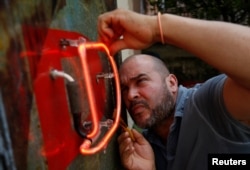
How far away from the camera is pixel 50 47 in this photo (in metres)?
1.14

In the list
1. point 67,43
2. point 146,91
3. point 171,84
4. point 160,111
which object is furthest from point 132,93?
point 67,43

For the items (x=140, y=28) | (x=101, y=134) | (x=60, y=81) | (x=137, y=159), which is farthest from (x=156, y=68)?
(x=60, y=81)

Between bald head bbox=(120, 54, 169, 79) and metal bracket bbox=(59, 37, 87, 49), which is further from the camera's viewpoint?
bald head bbox=(120, 54, 169, 79)

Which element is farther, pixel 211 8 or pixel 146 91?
pixel 211 8

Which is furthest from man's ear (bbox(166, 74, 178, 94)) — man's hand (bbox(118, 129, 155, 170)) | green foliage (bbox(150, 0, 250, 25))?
green foliage (bbox(150, 0, 250, 25))

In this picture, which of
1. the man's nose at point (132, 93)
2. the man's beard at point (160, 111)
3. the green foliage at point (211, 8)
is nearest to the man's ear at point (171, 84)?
the man's beard at point (160, 111)

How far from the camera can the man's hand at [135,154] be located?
83.7 inches

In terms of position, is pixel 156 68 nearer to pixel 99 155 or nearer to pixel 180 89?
pixel 180 89

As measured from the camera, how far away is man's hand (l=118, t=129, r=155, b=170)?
2.13m

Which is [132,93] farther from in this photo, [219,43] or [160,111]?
[219,43]

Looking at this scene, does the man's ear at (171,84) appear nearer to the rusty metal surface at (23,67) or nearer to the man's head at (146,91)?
the man's head at (146,91)

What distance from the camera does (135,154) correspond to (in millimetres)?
2178

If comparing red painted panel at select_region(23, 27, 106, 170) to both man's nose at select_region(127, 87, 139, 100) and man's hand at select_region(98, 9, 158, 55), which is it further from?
man's nose at select_region(127, 87, 139, 100)

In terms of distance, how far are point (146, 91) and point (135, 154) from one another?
0.45m
